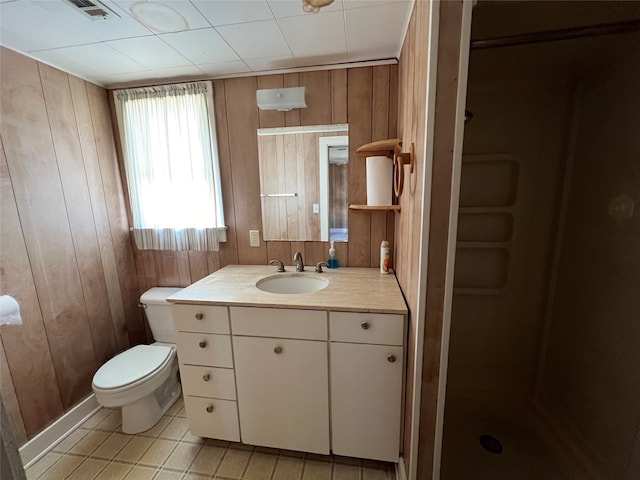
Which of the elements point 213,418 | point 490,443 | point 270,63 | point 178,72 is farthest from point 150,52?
point 490,443

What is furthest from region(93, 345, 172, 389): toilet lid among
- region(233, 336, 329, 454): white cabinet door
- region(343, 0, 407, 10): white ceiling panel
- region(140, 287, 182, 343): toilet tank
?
region(343, 0, 407, 10): white ceiling panel

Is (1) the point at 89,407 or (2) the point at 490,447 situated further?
(1) the point at 89,407

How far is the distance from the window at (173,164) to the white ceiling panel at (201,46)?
0.23m

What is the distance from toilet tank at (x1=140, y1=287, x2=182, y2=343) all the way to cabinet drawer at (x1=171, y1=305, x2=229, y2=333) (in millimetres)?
562

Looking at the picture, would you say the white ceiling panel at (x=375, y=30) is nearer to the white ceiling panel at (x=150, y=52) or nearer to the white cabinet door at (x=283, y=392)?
the white ceiling panel at (x=150, y=52)

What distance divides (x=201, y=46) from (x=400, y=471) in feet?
7.58

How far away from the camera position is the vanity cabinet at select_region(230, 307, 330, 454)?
127cm

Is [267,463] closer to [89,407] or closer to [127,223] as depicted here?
[89,407]

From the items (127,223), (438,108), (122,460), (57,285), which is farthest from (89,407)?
(438,108)

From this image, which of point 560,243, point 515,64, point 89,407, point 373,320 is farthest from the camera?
point 89,407

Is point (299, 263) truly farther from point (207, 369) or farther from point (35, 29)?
point (35, 29)

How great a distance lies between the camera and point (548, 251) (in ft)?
5.05

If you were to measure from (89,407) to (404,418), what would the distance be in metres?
1.96

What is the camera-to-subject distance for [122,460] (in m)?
1.43
